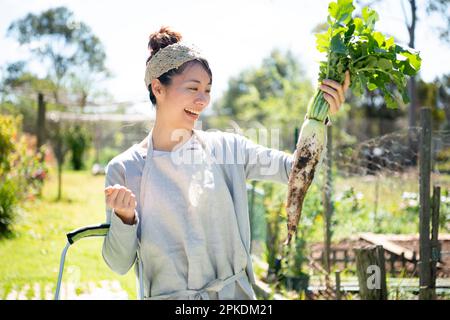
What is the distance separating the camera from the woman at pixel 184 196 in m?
1.79

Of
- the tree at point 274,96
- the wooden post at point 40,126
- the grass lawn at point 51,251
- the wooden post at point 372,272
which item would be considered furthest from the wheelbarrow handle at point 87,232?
the wooden post at point 40,126

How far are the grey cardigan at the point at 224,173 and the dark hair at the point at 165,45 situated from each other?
0.24m

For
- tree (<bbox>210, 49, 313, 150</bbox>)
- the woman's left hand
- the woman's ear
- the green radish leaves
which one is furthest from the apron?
tree (<bbox>210, 49, 313, 150</bbox>)

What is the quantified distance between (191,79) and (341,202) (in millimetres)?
3878

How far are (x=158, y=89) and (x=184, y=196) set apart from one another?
45cm

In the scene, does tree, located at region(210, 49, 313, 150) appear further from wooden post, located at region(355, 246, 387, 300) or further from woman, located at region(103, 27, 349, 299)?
woman, located at region(103, 27, 349, 299)

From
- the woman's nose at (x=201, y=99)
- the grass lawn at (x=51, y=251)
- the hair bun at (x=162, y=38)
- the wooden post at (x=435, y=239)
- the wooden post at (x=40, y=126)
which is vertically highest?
the wooden post at (x=40, y=126)

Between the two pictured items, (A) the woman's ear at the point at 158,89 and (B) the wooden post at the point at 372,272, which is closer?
(A) the woman's ear at the point at 158,89

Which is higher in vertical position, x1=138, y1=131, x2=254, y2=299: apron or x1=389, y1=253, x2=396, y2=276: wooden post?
x1=138, y1=131, x2=254, y2=299: apron

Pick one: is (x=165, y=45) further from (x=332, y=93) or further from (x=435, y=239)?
(x=435, y=239)

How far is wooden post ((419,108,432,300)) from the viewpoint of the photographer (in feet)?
11.0

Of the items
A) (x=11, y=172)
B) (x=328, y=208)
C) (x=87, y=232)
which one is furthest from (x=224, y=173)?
(x=11, y=172)

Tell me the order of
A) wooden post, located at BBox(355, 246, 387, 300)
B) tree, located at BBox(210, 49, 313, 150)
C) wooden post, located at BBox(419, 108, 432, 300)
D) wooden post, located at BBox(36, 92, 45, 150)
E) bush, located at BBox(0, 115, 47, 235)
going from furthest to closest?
tree, located at BBox(210, 49, 313, 150), wooden post, located at BBox(36, 92, 45, 150), bush, located at BBox(0, 115, 47, 235), wooden post, located at BBox(419, 108, 432, 300), wooden post, located at BBox(355, 246, 387, 300)

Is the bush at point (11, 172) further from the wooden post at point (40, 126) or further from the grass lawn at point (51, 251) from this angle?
the wooden post at point (40, 126)
